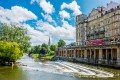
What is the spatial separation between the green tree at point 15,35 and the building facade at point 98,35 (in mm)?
22533

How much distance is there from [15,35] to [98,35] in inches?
1392

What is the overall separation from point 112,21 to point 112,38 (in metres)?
6.40

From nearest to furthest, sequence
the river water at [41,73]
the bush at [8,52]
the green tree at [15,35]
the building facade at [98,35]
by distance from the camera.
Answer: the river water at [41,73]
the bush at [8,52]
the building facade at [98,35]
the green tree at [15,35]

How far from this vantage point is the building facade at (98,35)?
2622 inches

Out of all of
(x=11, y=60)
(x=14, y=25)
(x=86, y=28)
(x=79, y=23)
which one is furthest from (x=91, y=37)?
(x=11, y=60)

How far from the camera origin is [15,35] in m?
75.8

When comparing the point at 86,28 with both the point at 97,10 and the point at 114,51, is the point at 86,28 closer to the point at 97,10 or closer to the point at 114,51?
the point at 97,10

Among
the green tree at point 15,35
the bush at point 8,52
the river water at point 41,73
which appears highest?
the green tree at point 15,35

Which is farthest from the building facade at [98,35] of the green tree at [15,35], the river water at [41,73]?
the green tree at [15,35]

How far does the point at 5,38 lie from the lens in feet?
246

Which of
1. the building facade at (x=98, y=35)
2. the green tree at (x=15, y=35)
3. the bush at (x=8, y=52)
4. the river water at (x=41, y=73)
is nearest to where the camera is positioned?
the river water at (x=41, y=73)

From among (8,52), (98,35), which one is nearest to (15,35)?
(8,52)

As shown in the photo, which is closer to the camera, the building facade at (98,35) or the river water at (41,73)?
the river water at (41,73)

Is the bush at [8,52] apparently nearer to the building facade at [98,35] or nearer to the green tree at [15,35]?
the green tree at [15,35]
